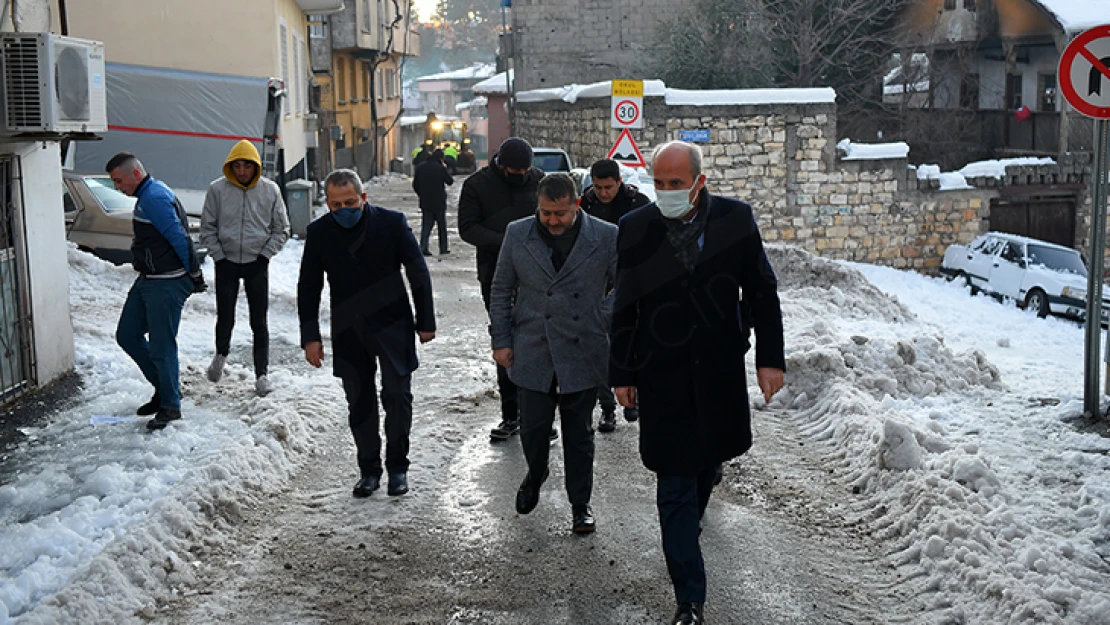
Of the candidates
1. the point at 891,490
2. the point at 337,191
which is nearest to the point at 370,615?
the point at 337,191

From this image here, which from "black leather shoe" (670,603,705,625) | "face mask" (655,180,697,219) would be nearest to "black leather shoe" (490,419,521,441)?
"black leather shoe" (670,603,705,625)

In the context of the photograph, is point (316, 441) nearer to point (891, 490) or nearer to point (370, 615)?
point (370, 615)

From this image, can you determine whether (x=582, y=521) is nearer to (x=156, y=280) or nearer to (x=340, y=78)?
(x=156, y=280)

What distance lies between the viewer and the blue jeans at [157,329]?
299 inches

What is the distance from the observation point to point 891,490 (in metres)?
6.33

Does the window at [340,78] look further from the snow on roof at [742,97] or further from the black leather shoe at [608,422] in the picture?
the black leather shoe at [608,422]

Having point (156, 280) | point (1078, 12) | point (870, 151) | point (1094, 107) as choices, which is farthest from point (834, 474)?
→ point (1078, 12)

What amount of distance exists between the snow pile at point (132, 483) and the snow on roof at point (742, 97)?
14678 mm

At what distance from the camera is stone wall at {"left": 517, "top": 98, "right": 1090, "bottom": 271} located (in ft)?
76.5

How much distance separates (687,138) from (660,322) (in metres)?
19.1

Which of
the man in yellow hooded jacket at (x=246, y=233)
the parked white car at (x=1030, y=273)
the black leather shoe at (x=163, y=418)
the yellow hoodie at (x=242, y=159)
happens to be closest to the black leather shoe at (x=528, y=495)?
the black leather shoe at (x=163, y=418)

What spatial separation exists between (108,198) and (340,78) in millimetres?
24948

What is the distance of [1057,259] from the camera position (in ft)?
70.8

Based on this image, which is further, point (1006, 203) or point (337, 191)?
point (1006, 203)
